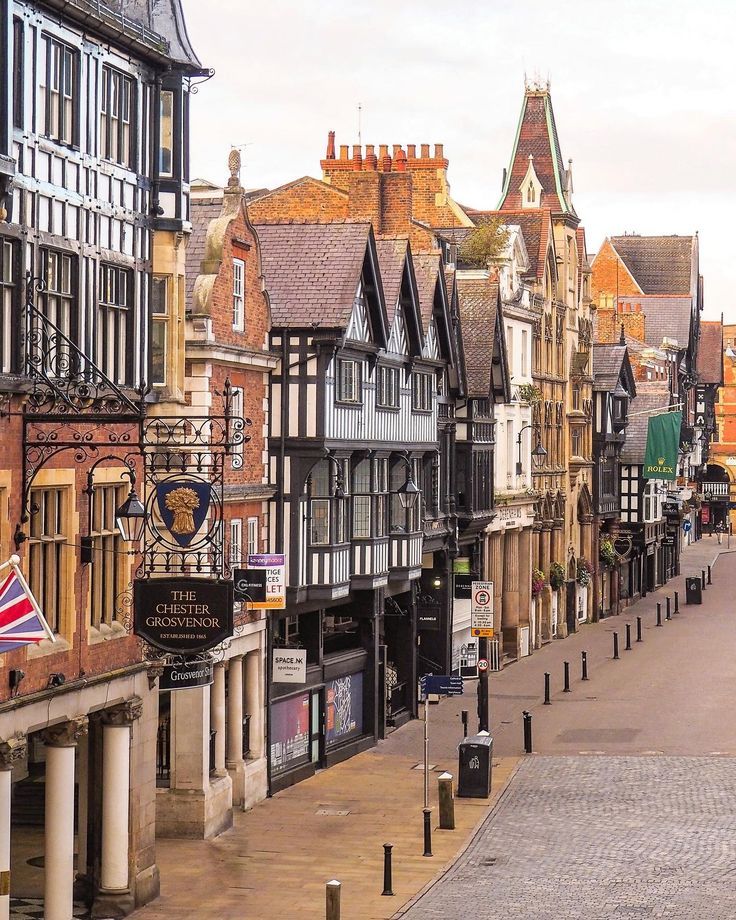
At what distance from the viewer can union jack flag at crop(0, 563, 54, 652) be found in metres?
20.9

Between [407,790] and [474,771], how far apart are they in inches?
81.1

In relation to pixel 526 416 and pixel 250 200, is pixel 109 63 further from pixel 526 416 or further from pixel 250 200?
pixel 526 416

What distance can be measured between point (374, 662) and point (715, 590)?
5369 centimetres

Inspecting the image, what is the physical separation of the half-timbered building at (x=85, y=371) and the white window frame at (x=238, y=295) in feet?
19.5

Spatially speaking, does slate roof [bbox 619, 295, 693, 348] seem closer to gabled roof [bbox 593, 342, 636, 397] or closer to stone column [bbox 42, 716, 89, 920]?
gabled roof [bbox 593, 342, 636, 397]

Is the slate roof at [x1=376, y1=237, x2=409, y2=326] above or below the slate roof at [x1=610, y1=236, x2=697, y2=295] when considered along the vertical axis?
below

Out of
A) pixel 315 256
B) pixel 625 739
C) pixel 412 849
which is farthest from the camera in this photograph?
pixel 625 739

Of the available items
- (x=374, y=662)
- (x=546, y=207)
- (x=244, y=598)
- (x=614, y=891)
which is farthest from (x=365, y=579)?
(x=546, y=207)

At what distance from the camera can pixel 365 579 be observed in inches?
1597

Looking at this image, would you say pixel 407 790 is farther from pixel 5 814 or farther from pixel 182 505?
pixel 5 814

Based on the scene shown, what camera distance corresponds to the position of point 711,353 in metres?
146

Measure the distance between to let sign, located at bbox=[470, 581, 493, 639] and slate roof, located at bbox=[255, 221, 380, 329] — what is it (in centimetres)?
737

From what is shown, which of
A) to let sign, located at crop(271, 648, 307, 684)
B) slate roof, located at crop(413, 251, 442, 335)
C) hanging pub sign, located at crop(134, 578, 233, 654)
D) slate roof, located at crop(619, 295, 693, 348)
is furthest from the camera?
slate roof, located at crop(619, 295, 693, 348)

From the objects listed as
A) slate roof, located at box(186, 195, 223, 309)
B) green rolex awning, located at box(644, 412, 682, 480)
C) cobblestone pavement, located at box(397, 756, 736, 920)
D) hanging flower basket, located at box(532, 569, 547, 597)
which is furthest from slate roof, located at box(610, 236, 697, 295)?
slate roof, located at box(186, 195, 223, 309)
